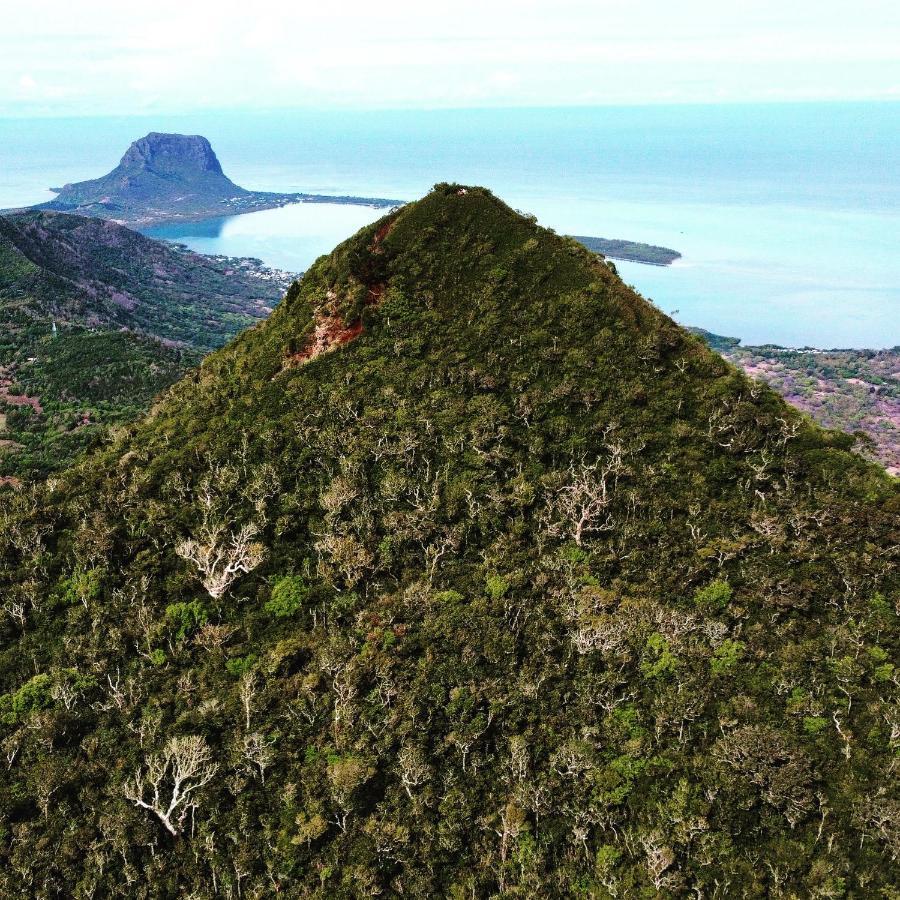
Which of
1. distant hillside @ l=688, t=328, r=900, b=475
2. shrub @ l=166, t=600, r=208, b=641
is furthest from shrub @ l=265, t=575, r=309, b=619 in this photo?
distant hillside @ l=688, t=328, r=900, b=475

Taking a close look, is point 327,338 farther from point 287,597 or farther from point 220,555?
point 287,597

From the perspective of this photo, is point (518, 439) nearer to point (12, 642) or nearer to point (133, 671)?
point (133, 671)

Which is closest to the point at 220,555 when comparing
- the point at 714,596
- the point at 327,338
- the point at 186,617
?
the point at 186,617

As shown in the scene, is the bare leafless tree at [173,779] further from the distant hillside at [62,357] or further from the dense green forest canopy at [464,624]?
the distant hillside at [62,357]

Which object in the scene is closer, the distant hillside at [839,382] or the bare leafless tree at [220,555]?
the bare leafless tree at [220,555]

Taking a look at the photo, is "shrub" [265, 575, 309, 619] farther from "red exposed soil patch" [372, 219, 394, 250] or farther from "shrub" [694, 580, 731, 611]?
"red exposed soil patch" [372, 219, 394, 250]

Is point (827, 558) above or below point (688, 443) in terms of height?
below

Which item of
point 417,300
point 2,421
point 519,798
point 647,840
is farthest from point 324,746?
point 2,421

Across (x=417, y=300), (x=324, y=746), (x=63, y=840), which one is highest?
(x=417, y=300)

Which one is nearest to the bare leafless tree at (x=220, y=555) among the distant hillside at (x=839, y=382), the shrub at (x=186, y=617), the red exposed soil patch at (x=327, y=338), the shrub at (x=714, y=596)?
the shrub at (x=186, y=617)
